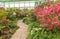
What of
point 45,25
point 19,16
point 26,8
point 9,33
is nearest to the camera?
point 45,25

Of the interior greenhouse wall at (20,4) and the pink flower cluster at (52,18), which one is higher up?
the pink flower cluster at (52,18)

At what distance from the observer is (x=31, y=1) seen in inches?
680

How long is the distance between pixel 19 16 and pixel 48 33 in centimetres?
923

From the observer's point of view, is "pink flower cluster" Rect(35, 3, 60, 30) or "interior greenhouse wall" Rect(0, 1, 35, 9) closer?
"pink flower cluster" Rect(35, 3, 60, 30)

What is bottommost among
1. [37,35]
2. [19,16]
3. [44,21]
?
[19,16]

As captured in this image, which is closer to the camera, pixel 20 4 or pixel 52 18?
pixel 52 18

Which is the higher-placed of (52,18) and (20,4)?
(52,18)

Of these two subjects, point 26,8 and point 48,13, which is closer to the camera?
point 48,13

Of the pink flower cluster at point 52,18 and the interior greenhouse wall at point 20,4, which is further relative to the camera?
the interior greenhouse wall at point 20,4

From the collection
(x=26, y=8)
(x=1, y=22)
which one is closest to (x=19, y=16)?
(x=26, y=8)

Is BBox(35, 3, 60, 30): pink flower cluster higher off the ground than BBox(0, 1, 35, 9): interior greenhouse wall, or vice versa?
BBox(35, 3, 60, 30): pink flower cluster

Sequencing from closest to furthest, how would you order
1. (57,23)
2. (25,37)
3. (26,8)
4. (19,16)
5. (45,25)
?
1. (57,23)
2. (45,25)
3. (25,37)
4. (19,16)
5. (26,8)

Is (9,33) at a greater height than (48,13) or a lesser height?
lesser

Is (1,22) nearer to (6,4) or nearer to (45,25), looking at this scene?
(45,25)
